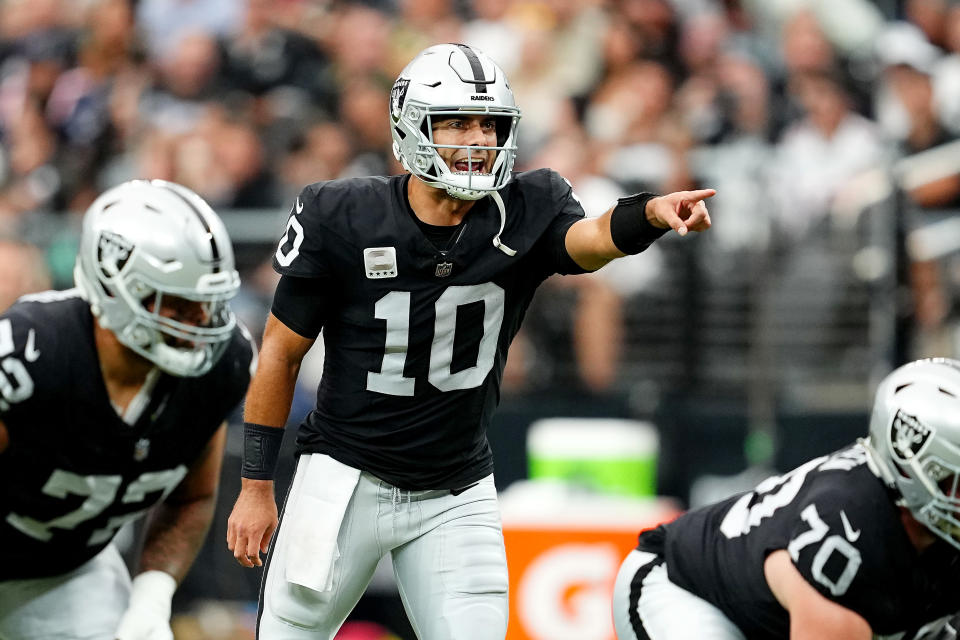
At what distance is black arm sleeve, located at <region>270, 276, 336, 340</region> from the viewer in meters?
3.55

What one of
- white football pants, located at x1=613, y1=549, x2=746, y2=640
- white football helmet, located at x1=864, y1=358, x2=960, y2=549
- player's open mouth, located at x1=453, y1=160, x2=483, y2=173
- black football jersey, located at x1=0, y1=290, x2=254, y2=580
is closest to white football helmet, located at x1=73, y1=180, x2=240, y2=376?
black football jersey, located at x1=0, y1=290, x2=254, y2=580

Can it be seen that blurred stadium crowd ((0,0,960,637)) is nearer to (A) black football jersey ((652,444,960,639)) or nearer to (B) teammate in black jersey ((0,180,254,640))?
(B) teammate in black jersey ((0,180,254,640))

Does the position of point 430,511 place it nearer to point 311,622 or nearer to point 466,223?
point 311,622

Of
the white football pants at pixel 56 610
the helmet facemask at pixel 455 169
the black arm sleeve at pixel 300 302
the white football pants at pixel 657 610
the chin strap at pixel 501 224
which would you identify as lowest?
the white football pants at pixel 56 610

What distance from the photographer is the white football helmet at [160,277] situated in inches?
148

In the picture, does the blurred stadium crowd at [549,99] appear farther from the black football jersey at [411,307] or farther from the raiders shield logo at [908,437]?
the raiders shield logo at [908,437]

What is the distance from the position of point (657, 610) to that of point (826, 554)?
0.66 m

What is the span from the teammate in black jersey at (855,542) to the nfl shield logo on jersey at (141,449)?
154 cm

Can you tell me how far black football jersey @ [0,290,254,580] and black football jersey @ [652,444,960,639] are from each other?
1.49m

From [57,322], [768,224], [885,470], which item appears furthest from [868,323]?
[57,322]

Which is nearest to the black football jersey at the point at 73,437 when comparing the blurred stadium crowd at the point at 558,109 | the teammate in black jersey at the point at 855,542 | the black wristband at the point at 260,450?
the black wristband at the point at 260,450

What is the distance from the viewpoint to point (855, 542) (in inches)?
127

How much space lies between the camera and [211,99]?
869 centimetres

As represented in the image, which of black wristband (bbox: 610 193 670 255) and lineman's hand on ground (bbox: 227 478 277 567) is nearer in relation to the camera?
black wristband (bbox: 610 193 670 255)
